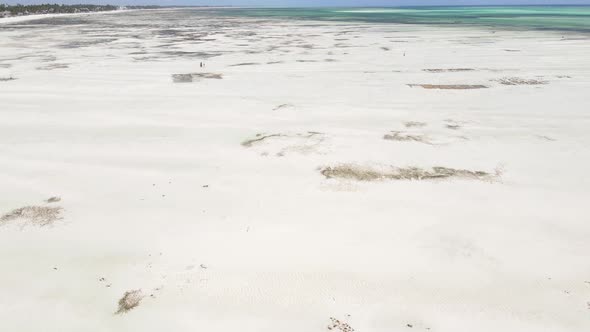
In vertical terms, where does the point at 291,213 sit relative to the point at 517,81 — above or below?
below

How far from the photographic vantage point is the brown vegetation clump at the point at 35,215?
4.99m

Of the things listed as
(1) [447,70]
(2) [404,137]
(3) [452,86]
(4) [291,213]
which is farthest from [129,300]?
(1) [447,70]

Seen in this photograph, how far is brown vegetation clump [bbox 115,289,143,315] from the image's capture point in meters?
3.61

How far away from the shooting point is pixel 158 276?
403 centimetres

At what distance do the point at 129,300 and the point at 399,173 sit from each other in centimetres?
419

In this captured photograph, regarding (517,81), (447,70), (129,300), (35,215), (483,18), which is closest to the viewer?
(129,300)

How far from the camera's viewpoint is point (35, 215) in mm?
5129

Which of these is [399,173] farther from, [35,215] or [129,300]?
[35,215]

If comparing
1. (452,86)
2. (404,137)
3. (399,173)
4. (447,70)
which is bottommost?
(399,173)

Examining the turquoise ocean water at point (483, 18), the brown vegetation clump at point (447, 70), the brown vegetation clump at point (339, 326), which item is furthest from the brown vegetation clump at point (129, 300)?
the turquoise ocean water at point (483, 18)

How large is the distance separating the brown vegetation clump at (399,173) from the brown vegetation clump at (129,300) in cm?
328

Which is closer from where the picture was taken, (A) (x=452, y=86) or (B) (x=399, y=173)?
(B) (x=399, y=173)

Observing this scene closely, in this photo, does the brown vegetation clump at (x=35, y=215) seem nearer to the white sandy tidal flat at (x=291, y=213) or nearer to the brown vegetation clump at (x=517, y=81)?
the white sandy tidal flat at (x=291, y=213)

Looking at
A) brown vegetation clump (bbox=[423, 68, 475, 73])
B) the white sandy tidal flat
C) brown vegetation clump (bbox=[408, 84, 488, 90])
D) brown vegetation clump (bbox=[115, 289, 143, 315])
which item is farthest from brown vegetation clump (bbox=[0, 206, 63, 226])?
brown vegetation clump (bbox=[423, 68, 475, 73])
